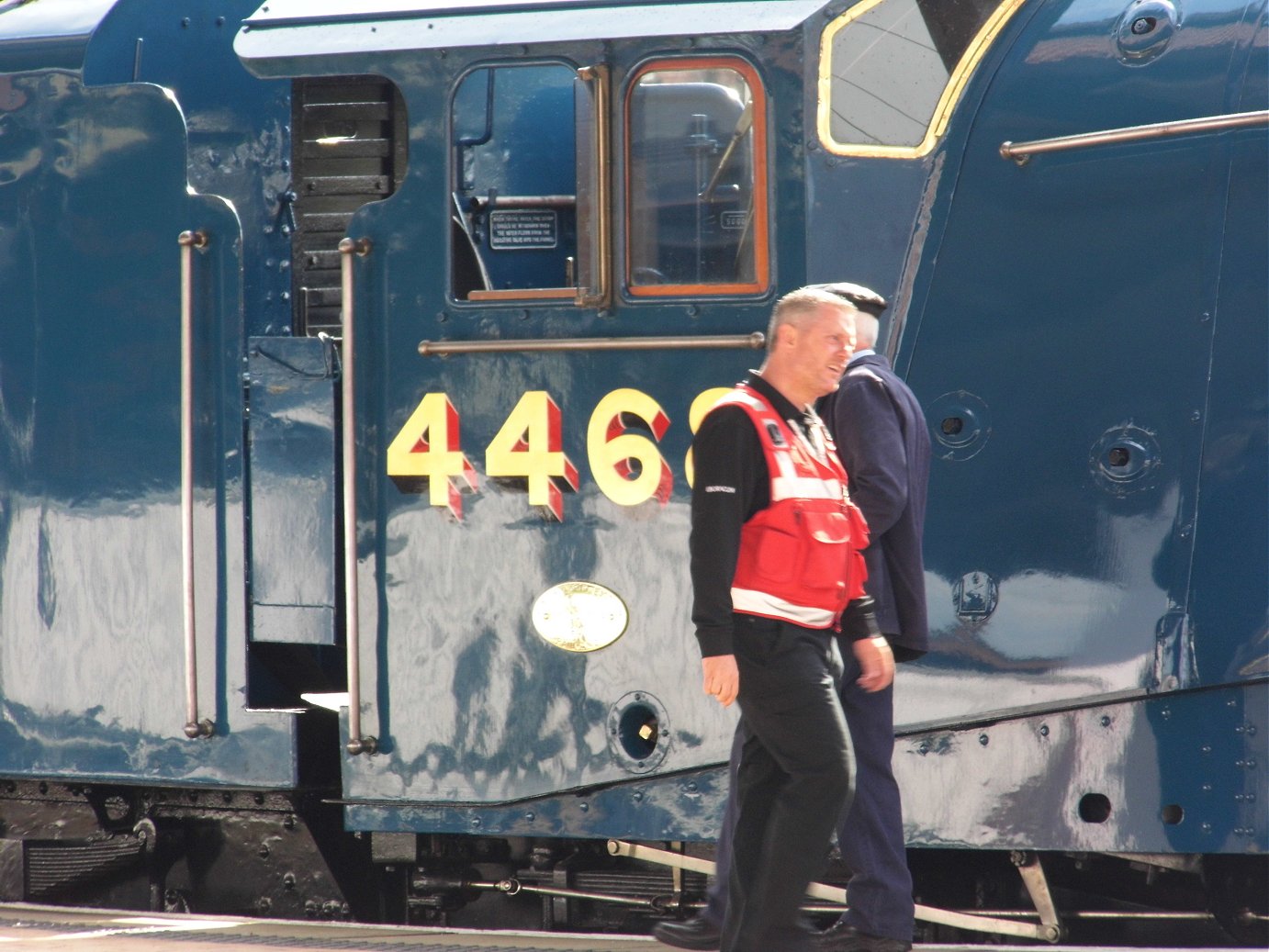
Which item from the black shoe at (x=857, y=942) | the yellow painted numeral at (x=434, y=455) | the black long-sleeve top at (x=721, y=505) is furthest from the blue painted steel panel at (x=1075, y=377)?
the yellow painted numeral at (x=434, y=455)

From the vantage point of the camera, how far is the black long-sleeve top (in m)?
3.43

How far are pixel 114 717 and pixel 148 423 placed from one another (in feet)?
2.87

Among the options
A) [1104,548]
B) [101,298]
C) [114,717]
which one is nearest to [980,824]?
[1104,548]

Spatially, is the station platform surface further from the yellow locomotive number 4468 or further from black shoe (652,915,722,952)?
the yellow locomotive number 4468

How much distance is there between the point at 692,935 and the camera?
3.97 metres

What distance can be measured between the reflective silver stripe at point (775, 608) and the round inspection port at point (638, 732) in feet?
2.91

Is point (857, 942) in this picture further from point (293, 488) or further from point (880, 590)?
→ point (293, 488)

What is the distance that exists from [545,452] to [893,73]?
A: 133 cm

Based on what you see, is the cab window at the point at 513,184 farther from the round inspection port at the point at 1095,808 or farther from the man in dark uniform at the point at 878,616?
the round inspection port at the point at 1095,808

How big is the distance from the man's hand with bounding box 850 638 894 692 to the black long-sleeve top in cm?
40

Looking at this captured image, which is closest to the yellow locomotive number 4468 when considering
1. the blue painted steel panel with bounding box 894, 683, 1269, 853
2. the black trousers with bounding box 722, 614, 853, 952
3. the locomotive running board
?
the black trousers with bounding box 722, 614, 853, 952

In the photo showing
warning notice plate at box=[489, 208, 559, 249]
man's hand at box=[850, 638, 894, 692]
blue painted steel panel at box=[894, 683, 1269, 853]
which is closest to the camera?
man's hand at box=[850, 638, 894, 692]

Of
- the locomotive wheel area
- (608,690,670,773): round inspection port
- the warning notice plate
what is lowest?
the locomotive wheel area

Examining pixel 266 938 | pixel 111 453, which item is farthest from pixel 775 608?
pixel 111 453
